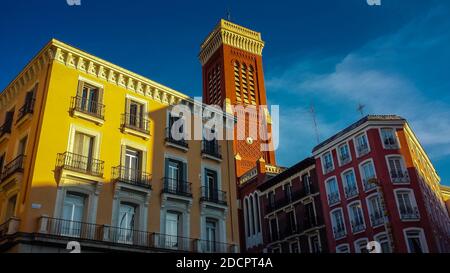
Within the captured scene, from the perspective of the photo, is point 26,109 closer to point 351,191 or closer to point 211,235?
point 211,235

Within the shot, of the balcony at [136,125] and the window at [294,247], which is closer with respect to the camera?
the balcony at [136,125]

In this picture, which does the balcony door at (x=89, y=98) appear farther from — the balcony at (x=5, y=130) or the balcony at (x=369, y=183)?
the balcony at (x=369, y=183)

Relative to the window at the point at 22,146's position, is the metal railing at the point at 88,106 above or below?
above

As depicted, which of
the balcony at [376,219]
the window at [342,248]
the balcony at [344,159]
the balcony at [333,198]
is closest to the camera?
the balcony at [376,219]

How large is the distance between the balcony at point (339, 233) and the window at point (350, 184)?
318cm

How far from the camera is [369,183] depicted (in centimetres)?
3806

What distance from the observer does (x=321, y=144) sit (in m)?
44.2

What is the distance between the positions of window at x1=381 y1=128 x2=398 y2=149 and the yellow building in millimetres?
18883

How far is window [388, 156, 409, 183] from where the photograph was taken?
123ft

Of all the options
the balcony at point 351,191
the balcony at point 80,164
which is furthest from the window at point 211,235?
the balcony at point 351,191

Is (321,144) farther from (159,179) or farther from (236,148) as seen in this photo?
(159,179)

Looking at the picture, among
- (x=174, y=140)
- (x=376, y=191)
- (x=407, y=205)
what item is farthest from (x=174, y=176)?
(x=407, y=205)

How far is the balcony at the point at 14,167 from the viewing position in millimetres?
19828

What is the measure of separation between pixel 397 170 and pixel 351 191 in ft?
14.8
